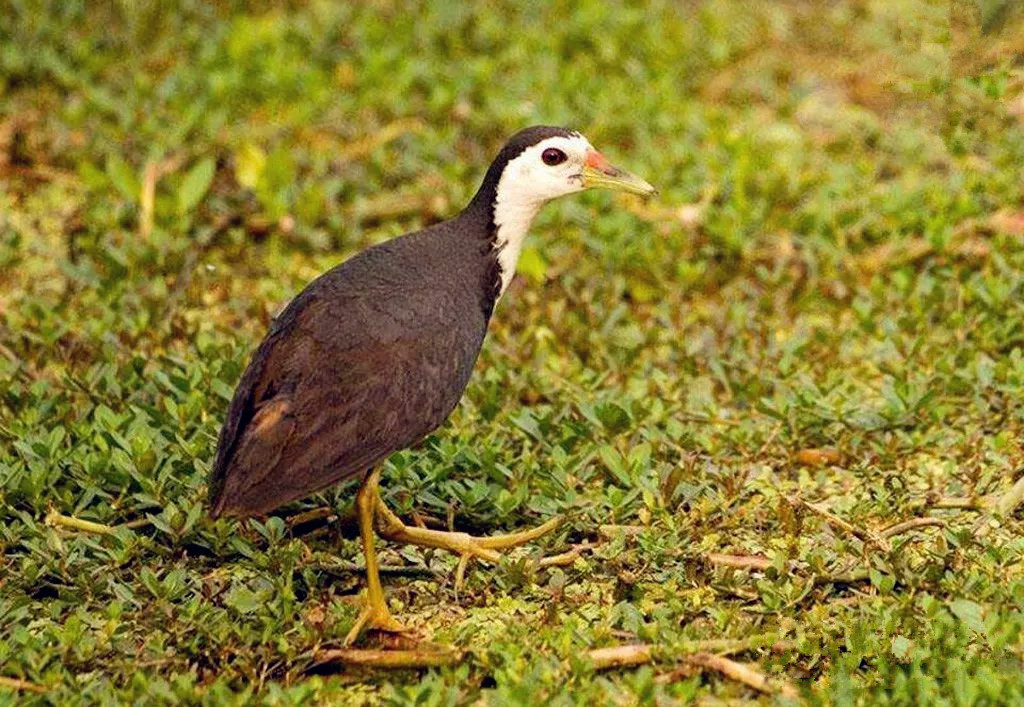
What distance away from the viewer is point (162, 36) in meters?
8.13

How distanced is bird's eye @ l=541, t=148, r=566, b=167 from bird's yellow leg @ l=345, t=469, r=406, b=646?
1081mm

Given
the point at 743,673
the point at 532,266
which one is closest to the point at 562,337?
the point at 532,266

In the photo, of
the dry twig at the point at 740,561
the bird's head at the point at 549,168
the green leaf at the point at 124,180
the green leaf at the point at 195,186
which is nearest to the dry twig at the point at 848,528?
the dry twig at the point at 740,561

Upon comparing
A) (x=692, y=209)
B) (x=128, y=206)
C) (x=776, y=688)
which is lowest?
(x=776, y=688)

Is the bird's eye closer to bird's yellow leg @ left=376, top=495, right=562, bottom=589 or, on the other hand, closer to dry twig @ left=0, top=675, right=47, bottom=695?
bird's yellow leg @ left=376, top=495, right=562, bottom=589

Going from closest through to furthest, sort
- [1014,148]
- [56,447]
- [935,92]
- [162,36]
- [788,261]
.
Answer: [56,447] < [935,92] < [788,261] < [1014,148] < [162,36]

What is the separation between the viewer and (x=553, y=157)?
5.05 meters

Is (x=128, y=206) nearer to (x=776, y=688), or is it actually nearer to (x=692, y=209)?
(x=692, y=209)

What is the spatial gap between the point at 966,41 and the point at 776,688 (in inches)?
142

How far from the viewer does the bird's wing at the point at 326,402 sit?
13.8ft

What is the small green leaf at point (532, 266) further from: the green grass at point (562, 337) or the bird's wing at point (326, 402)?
the bird's wing at point (326, 402)

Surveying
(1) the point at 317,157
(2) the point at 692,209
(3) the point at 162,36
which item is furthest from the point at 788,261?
(3) the point at 162,36

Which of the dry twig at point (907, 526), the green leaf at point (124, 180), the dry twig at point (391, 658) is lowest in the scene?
Answer: the dry twig at point (907, 526)

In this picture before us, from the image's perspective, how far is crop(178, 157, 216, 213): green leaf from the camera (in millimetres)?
6664
